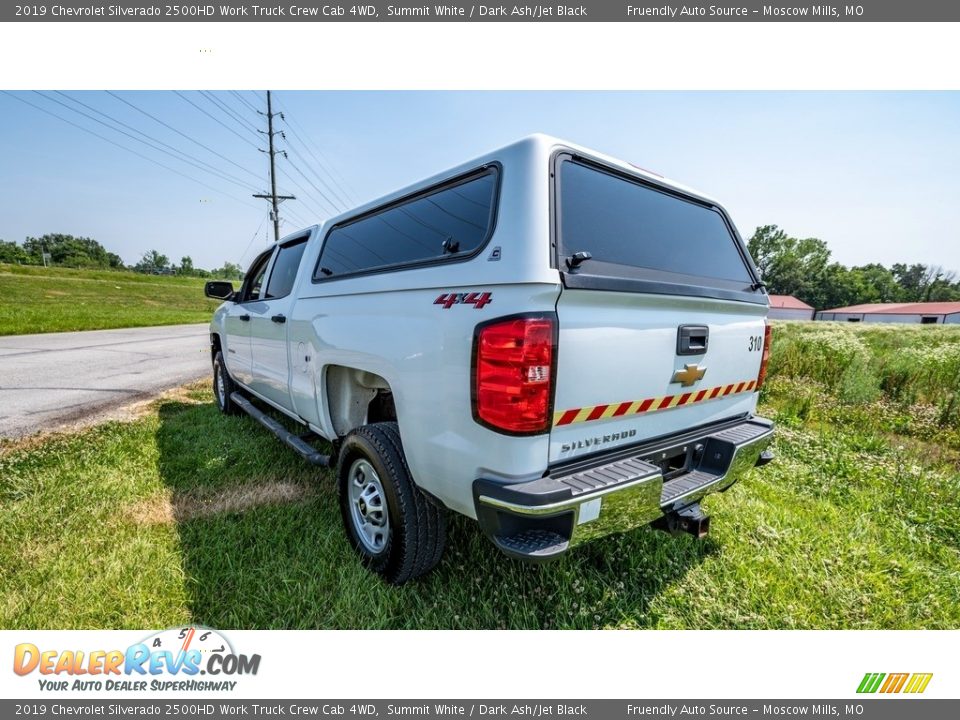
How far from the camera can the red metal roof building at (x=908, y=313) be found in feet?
173

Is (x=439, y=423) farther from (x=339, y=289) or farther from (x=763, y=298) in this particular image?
(x=763, y=298)

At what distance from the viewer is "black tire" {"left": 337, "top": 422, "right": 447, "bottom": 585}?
210 cm

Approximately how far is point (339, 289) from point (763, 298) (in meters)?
2.63

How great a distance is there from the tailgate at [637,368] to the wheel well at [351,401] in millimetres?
1375

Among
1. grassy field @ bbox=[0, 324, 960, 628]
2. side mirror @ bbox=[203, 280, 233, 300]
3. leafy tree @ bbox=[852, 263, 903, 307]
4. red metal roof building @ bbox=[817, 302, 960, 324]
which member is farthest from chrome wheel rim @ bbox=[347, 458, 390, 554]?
leafy tree @ bbox=[852, 263, 903, 307]

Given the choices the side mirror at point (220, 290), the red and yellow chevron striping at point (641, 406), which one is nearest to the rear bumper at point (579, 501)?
the red and yellow chevron striping at point (641, 406)

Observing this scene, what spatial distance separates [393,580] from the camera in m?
2.19

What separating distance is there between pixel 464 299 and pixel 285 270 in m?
2.62

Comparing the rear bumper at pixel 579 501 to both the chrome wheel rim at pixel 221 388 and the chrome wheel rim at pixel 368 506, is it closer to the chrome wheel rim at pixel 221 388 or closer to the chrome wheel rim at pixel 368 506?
the chrome wheel rim at pixel 368 506

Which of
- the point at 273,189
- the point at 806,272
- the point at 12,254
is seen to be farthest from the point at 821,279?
the point at 12,254

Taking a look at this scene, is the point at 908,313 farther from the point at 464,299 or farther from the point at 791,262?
the point at 464,299

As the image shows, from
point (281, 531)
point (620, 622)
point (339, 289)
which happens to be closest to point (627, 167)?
point (339, 289)

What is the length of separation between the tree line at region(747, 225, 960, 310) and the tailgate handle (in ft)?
281

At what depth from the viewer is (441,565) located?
2.42 meters
